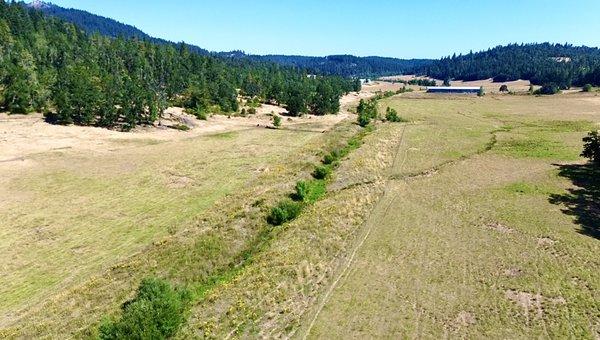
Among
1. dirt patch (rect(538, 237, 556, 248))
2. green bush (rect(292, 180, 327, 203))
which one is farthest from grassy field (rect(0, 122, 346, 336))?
dirt patch (rect(538, 237, 556, 248))

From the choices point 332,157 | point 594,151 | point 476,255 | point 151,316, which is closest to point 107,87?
point 332,157

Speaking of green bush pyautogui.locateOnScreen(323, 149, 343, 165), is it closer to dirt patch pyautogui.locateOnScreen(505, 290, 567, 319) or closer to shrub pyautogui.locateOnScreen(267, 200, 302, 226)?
shrub pyautogui.locateOnScreen(267, 200, 302, 226)

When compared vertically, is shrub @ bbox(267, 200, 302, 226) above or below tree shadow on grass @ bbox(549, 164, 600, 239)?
above

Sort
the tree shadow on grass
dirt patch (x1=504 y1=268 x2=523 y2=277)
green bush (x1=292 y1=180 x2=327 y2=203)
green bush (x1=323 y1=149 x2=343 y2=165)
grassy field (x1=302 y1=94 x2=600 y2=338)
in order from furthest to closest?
green bush (x1=323 y1=149 x2=343 y2=165) < green bush (x1=292 y1=180 x2=327 y2=203) < the tree shadow on grass < dirt patch (x1=504 y1=268 x2=523 y2=277) < grassy field (x1=302 y1=94 x2=600 y2=338)

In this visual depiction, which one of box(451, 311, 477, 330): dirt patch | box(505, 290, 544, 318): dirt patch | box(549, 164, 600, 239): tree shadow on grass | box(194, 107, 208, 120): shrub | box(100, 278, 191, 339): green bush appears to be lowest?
box(549, 164, 600, 239): tree shadow on grass

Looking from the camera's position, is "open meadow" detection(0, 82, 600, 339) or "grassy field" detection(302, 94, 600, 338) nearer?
"grassy field" detection(302, 94, 600, 338)

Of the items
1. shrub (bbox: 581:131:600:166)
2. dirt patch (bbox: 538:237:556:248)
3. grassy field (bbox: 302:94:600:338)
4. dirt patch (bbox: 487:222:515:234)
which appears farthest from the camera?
shrub (bbox: 581:131:600:166)
